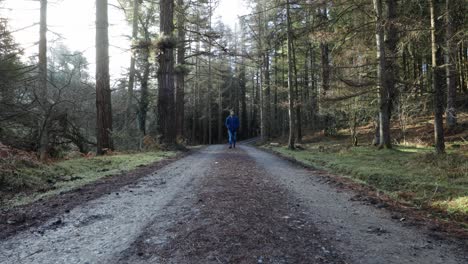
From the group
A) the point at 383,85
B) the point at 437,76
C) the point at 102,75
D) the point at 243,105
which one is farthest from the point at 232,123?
the point at 243,105

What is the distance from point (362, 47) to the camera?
13.9 m

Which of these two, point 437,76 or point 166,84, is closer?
point 437,76

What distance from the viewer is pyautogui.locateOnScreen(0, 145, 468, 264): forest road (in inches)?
107

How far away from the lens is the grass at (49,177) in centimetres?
520

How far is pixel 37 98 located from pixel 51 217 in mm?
6437

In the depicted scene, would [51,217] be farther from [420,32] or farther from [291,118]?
[291,118]

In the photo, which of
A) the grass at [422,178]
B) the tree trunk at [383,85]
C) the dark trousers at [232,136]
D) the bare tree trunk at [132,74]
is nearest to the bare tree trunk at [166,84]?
the dark trousers at [232,136]

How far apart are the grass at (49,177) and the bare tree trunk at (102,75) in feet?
10.5

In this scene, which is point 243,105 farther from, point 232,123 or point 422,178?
point 422,178

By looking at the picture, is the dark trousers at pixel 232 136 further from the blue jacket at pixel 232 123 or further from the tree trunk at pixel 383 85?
the tree trunk at pixel 383 85

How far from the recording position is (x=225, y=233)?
3207 millimetres

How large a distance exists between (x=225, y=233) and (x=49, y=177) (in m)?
4.79

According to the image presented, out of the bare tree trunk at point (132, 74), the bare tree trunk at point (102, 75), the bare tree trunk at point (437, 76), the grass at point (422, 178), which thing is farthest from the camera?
the bare tree trunk at point (132, 74)

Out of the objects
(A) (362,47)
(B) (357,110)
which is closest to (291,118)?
(B) (357,110)
